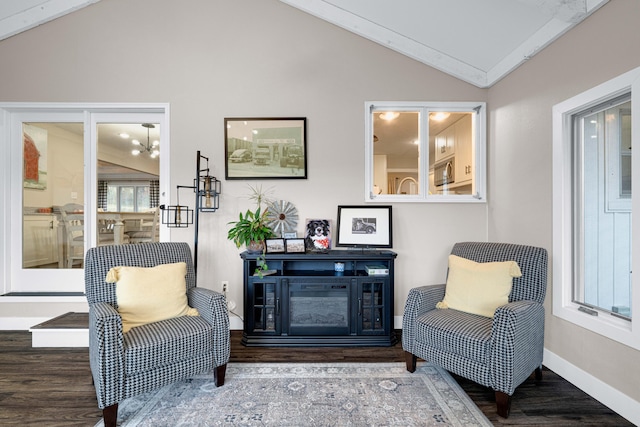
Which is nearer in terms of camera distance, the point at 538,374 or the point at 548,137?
the point at 538,374

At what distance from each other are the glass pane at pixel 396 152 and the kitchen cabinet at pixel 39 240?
10.9 feet

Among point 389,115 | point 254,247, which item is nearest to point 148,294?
point 254,247

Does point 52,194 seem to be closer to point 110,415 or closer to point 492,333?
point 110,415

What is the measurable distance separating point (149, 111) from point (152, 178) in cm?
67

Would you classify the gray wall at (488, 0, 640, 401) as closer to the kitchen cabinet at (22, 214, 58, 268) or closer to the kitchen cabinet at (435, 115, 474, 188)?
the kitchen cabinet at (435, 115, 474, 188)

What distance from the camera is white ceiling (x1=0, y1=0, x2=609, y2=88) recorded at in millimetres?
2229

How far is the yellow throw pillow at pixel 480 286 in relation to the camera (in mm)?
1978

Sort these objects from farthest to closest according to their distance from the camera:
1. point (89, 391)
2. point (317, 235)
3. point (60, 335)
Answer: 1. point (317, 235)
2. point (60, 335)
3. point (89, 391)

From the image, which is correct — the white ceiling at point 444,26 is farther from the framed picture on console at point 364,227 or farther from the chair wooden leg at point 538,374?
the chair wooden leg at point 538,374

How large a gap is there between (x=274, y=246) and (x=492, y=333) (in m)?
1.74

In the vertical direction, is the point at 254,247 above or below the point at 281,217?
below

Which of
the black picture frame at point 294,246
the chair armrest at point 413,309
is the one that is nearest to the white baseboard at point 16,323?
the black picture frame at point 294,246

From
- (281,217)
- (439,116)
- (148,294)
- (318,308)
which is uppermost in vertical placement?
(439,116)

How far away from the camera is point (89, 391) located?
1.88m
